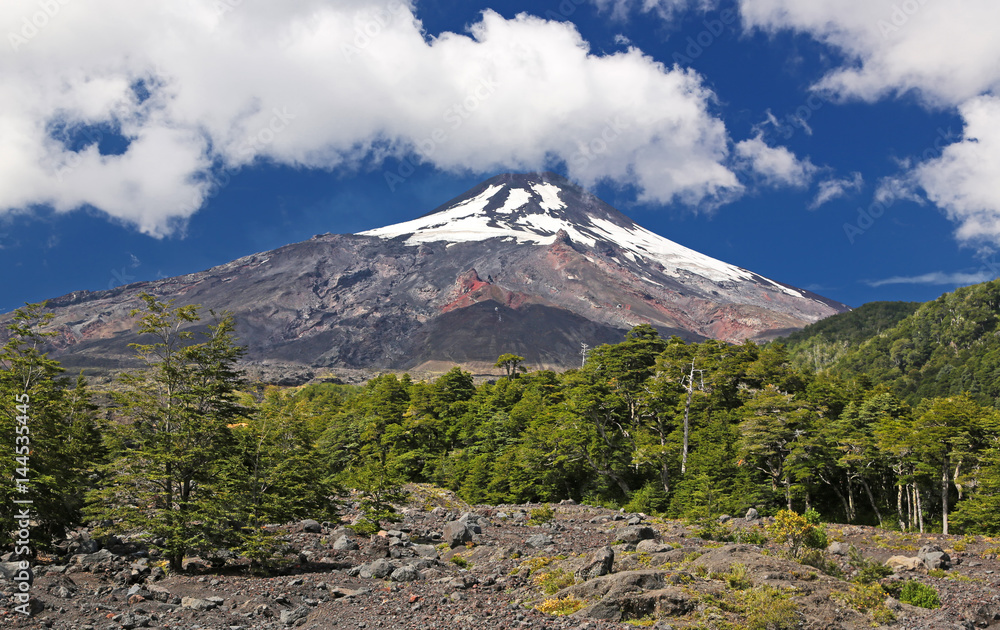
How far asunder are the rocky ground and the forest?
1705 mm

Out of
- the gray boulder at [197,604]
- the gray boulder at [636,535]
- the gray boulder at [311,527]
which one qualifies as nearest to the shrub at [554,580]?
the gray boulder at [636,535]

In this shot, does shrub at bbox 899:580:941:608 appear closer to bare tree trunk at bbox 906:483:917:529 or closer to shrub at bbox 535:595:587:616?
shrub at bbox 535:595:587:616

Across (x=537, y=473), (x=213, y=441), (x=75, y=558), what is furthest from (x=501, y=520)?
(x=75, y=558)

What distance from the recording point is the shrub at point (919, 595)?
14414mm

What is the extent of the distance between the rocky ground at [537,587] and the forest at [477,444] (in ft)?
5.60

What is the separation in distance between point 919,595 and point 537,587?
9.44 meters

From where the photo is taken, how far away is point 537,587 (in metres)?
16.5

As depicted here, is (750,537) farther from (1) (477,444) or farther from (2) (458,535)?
(1) (477,444)

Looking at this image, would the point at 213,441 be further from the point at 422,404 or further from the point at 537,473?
the point at 422,404

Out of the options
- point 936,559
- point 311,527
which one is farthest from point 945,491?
point 311,527

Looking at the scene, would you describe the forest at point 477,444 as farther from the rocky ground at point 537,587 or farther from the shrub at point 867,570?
the shrub at point 867,570

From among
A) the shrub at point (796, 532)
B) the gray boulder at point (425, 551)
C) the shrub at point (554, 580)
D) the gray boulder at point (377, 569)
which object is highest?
the shrub at point (796, 532)

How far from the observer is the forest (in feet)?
60.3

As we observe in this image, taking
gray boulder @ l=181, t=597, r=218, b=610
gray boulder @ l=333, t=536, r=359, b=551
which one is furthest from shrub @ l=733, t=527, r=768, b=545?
gray boulder @ l=181, t=597, r=218, b=610
